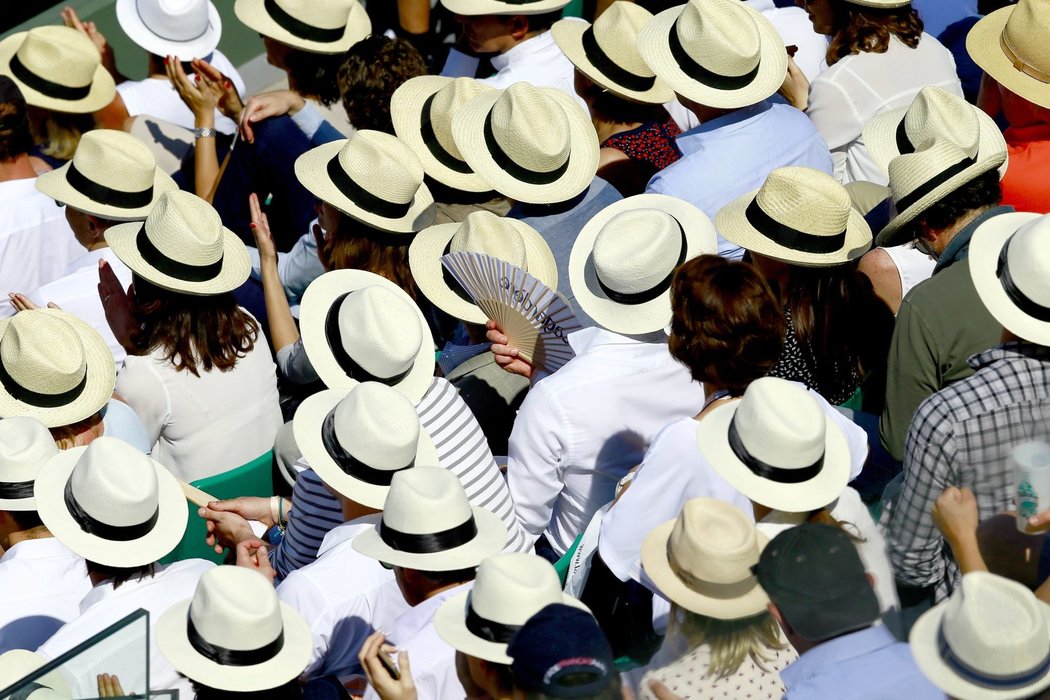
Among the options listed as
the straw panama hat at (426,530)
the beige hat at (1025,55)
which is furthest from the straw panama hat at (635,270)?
the beige hat at (1025,55)

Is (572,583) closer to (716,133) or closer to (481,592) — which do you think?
(481,592)

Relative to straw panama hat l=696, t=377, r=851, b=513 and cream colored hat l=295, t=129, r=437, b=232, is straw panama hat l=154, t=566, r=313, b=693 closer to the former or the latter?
straw panama hat l=696, t=377, r=851, b=513

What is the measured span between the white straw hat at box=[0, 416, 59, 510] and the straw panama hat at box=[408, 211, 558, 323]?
134 cm

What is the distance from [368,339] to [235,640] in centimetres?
109

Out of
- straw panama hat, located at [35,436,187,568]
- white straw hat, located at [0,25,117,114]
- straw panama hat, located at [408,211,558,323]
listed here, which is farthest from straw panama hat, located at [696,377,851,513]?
white straw hat, located at [0,25,117,114]

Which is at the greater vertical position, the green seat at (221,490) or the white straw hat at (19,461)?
the white straw hat at (19,461)

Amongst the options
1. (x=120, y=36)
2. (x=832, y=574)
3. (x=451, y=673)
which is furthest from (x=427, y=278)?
(x=120, y=36)

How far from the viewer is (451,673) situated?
3.02 metres

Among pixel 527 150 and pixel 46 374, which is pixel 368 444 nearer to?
pixel 46 374

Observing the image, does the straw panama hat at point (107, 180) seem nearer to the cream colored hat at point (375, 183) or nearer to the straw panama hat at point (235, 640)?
the cream colored hat at point (375, 183)

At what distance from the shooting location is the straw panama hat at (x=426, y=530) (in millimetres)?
3098

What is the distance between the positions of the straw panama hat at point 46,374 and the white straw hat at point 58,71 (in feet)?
8.13

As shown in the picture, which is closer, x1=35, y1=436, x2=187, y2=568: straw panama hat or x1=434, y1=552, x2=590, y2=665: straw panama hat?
x1=434, y1=552, x2=590, y2=665: straw panama hat

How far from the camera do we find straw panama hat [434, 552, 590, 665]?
270 centimetres
